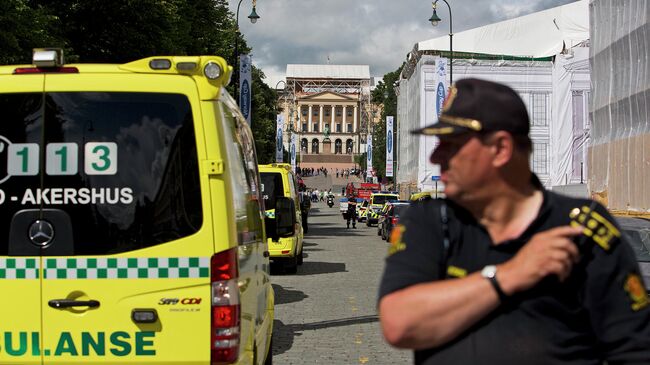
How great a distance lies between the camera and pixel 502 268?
2.35 m

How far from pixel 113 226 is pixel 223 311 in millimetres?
685

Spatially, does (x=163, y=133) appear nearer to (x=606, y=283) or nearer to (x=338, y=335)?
(x=606, y=283)

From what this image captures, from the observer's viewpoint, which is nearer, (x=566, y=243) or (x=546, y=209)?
(x=566, y=243)

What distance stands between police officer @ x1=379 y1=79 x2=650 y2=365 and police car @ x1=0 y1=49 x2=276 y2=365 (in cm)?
241

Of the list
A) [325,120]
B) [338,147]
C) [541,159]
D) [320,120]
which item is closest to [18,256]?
[541,159]

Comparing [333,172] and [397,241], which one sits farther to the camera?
[333,172]

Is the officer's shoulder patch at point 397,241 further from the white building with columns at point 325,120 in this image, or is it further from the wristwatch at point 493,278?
the white building with columns at point 325,120

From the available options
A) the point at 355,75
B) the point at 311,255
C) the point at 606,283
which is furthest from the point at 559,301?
the point at 355,75

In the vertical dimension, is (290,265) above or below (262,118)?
below

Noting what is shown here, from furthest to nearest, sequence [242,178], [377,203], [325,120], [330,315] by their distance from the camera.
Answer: [325,120]
[377,203]
[330,315]
[242,178]

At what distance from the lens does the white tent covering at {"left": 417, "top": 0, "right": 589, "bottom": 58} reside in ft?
209

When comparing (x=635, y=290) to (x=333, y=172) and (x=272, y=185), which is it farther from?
(x=333, y=172)

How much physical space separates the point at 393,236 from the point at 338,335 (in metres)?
9.09

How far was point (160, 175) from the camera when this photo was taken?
4812 mm
